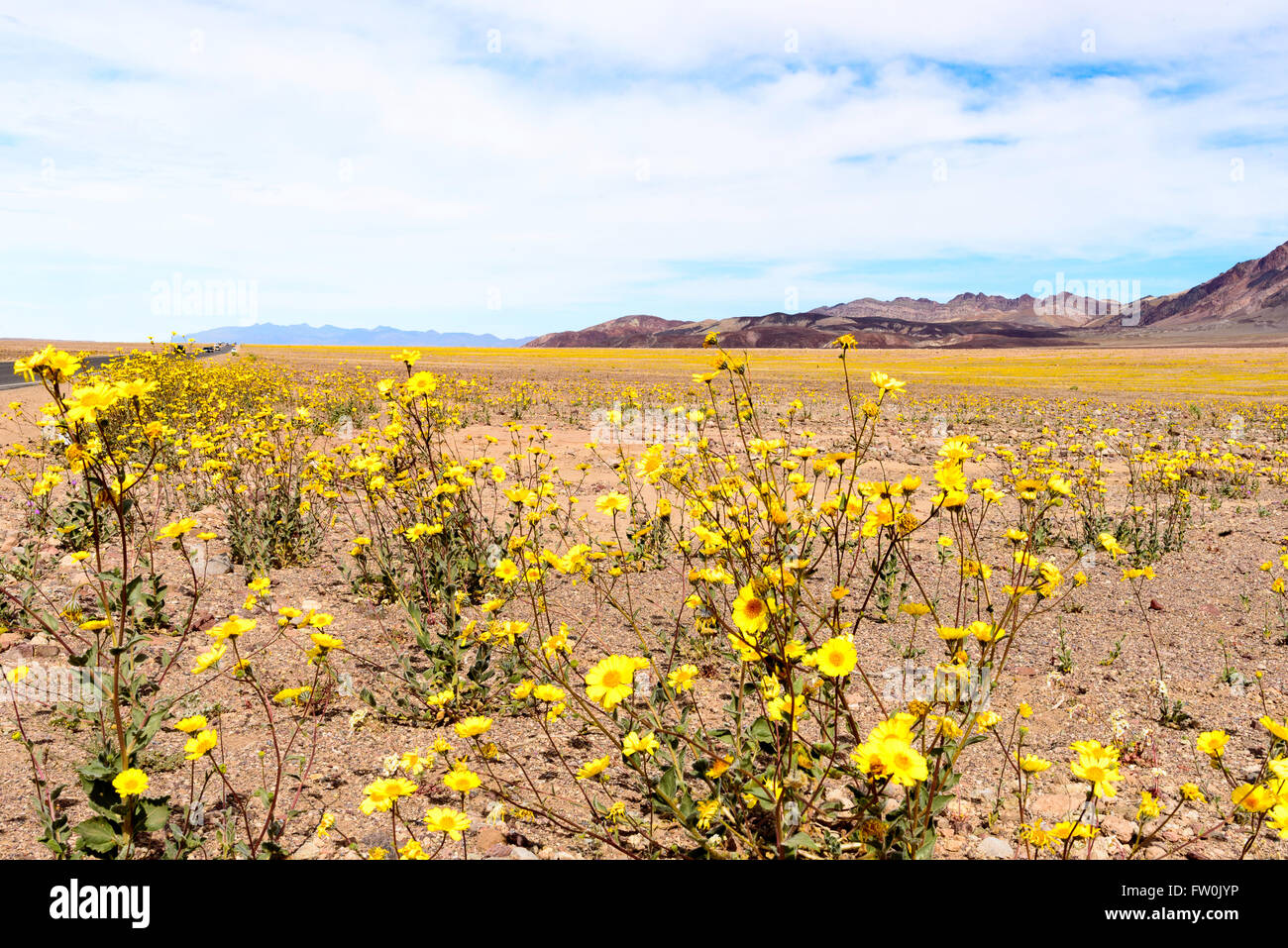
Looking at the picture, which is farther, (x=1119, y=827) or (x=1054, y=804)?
(x=1054, y=804)

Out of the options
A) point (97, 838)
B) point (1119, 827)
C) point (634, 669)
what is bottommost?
point (1119, 827)

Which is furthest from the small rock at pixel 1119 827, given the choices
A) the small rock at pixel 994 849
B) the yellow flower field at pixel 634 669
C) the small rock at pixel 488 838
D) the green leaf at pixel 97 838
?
the green leaf at pixel 97 838

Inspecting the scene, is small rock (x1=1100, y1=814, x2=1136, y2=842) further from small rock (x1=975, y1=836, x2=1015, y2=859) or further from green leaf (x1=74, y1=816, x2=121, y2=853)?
green leaf (x1=74, y1=816, x2=121, y2=853)

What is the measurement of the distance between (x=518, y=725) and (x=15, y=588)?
3.79m

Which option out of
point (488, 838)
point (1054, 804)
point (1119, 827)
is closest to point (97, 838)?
point (488, 838)

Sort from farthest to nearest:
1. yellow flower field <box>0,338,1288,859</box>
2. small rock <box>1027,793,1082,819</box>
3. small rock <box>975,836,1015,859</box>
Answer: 1. small rock <box>1027,793,1082,819</box>
2. small rock <box>975,836,1015,859</box>
3. yellow flower field <box>0,338,1288,859</box>

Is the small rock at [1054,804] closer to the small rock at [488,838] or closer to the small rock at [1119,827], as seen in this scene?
the small rock at [1119,827]

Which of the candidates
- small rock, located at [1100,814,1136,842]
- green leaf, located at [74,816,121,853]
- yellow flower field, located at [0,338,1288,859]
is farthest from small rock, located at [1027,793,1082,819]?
green leaf, located at [74,816,121,853]

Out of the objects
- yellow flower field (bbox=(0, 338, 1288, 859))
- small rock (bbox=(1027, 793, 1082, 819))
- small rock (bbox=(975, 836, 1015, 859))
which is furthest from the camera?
small rock (bbox=(1027, 793, 1082, 819))

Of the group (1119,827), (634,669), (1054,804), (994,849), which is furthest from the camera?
(1054,804)

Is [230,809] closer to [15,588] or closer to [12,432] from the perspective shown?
[15,588]

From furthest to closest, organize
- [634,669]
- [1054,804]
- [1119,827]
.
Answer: [1054,804], [1119,827], [634,669]

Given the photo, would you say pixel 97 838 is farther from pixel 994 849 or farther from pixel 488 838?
pixel 994 849
